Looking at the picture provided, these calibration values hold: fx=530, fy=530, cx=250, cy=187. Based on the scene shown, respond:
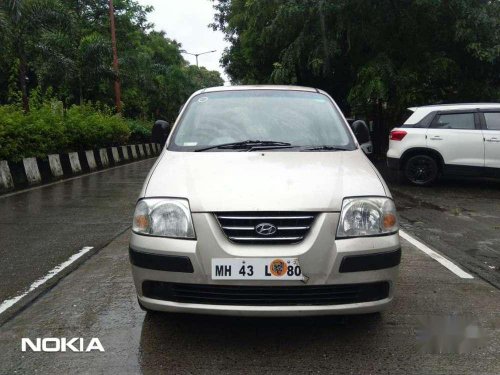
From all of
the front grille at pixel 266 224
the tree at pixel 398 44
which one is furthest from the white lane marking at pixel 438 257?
the tree at pixel 398 44

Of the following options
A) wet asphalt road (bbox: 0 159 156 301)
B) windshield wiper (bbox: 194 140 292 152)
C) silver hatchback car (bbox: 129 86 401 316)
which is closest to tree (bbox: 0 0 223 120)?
wet asphalt road (bbox: 0 159 156 301)

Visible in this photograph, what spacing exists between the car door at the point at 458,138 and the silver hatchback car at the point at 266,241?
7.61 metres

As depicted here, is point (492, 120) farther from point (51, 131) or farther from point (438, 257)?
point (51, 131)

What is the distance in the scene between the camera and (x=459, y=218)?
7746 millimetres

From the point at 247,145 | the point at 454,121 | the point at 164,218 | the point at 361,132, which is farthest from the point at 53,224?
the point at 454,121

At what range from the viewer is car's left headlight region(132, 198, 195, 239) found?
3074 millimetres

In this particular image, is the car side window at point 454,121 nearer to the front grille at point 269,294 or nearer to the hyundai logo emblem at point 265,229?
the front grille at point 269,294

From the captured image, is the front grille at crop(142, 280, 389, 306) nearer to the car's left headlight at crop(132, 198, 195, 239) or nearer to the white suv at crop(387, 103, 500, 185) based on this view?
the car's left headlight at crop(132, 198, 195, 239)

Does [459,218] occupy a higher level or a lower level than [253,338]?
lower

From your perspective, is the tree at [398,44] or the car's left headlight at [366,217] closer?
the car's left headlight at [366,217]

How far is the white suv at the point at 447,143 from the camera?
33.2 feet

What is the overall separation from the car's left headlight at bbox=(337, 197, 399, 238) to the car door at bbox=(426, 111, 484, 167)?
7781 millimetres

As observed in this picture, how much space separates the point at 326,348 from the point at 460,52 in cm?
1421

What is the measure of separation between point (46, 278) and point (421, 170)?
830 centimetres
